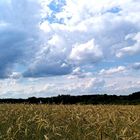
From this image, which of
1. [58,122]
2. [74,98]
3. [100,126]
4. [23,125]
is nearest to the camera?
Answer: [100,126]

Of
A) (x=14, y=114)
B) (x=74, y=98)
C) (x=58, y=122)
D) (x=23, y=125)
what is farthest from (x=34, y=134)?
(x=74, y=98)

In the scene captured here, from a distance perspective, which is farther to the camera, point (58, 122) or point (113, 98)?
point (113, 98)

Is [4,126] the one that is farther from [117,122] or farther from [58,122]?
[117,122]

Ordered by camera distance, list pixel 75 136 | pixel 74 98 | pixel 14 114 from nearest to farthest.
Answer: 1. pixel 75 136
2. pixel 14 114
3. pixel 74 98

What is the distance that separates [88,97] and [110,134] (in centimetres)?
3867

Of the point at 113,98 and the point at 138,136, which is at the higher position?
the point at 113,98

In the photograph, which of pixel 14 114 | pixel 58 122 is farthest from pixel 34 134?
pixel 14 114

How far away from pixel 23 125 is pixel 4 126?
126 cm

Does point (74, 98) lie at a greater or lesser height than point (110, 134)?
greater

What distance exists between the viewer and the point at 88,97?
47688mm

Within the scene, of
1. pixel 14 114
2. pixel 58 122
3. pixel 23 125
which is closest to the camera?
pixel 23 125

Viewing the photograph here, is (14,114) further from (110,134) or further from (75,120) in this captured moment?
(110,134)

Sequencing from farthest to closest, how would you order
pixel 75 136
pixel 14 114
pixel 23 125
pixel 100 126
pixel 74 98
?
pixel 74 98
pixel 14 114
pixel 23 125
pixel 75 136
pixel 100 126

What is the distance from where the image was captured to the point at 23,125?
10.4m
